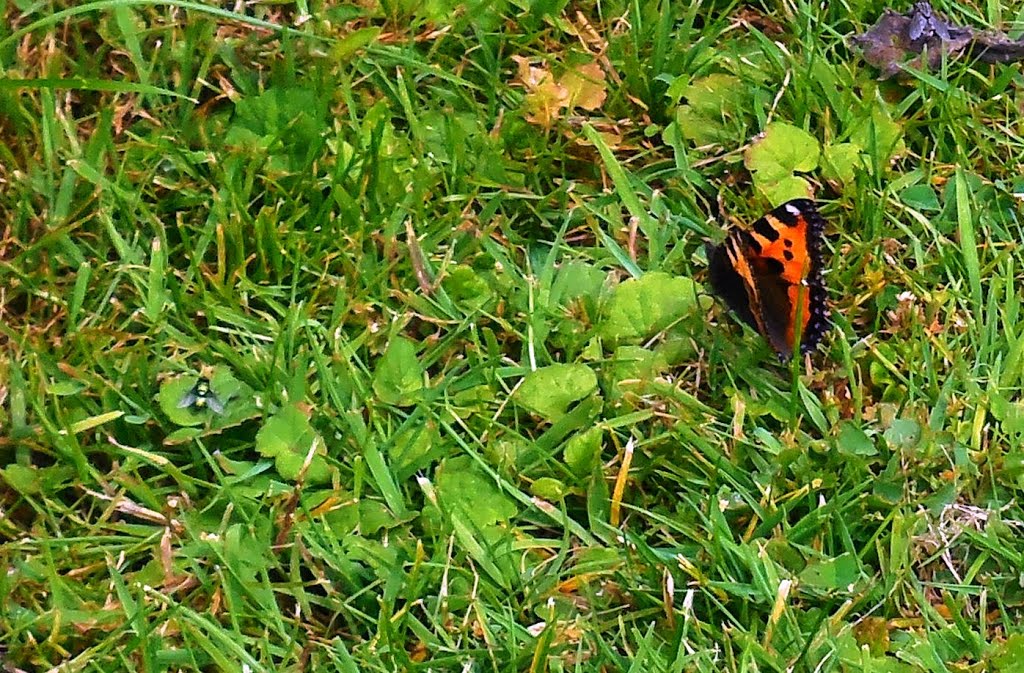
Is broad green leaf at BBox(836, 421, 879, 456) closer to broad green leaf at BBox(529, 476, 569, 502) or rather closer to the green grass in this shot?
the green grass

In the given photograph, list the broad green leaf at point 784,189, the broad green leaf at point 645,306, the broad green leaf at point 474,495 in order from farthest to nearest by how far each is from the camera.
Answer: the broad green leaf at point 784,189, the broad green leaf at point 645,306, the broad green leaf at point 474,495

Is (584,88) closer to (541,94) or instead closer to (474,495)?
(541,94)

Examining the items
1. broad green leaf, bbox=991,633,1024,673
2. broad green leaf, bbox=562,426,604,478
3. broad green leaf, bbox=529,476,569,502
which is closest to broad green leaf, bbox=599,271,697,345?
broad green leaf, bbox=562,426,604,478

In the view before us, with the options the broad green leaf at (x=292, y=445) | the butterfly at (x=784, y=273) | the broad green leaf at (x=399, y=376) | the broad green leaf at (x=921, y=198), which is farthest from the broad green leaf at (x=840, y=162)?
the broad green leaf at (x=292, y=445)

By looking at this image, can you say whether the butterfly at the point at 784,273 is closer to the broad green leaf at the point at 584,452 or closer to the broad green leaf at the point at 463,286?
the broad green leaf at the point at 584,452

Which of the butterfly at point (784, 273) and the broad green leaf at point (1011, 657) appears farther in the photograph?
the butterfly at point (784, 273)

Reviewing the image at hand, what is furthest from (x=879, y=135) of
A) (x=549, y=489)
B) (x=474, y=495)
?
(x=474, y=495)

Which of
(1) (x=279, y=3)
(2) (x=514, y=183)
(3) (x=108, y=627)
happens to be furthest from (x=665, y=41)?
(3) (x=108, y=627)
